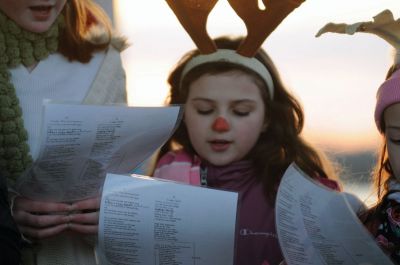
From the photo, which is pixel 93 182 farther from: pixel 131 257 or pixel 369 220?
pixel 369 220

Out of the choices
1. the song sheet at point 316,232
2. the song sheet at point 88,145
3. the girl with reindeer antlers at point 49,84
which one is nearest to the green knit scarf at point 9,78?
the girl with reindeer antlers at point 49,84

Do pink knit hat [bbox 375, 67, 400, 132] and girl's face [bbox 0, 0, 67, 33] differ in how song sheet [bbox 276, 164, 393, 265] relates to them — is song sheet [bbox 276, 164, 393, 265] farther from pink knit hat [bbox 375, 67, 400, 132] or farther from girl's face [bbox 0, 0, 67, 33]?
girl's face [bbox 0, 0, 67, 33]

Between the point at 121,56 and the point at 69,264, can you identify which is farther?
the point at 121,56

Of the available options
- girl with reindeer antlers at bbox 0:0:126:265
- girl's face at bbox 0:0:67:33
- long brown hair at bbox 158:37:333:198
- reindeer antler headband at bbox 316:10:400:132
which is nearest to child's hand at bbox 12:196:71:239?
girl with reindeer antlers at bbox 0:0:126:265

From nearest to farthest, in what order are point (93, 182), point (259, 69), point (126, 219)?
point (126, 219)
point (93, 182)
point (259, 69)

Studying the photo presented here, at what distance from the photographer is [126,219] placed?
1471mm

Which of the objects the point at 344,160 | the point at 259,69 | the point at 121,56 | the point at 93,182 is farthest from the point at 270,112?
the point at 93,182

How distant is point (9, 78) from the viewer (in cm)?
174

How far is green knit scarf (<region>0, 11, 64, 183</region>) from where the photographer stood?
1673mm

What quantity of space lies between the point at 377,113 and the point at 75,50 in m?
0.72

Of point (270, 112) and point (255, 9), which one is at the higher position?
point (255, 9)

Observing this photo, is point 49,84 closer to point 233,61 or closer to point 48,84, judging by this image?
point 48,84

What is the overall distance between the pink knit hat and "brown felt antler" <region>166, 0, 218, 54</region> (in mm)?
430

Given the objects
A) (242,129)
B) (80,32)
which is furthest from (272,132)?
(80,32)
